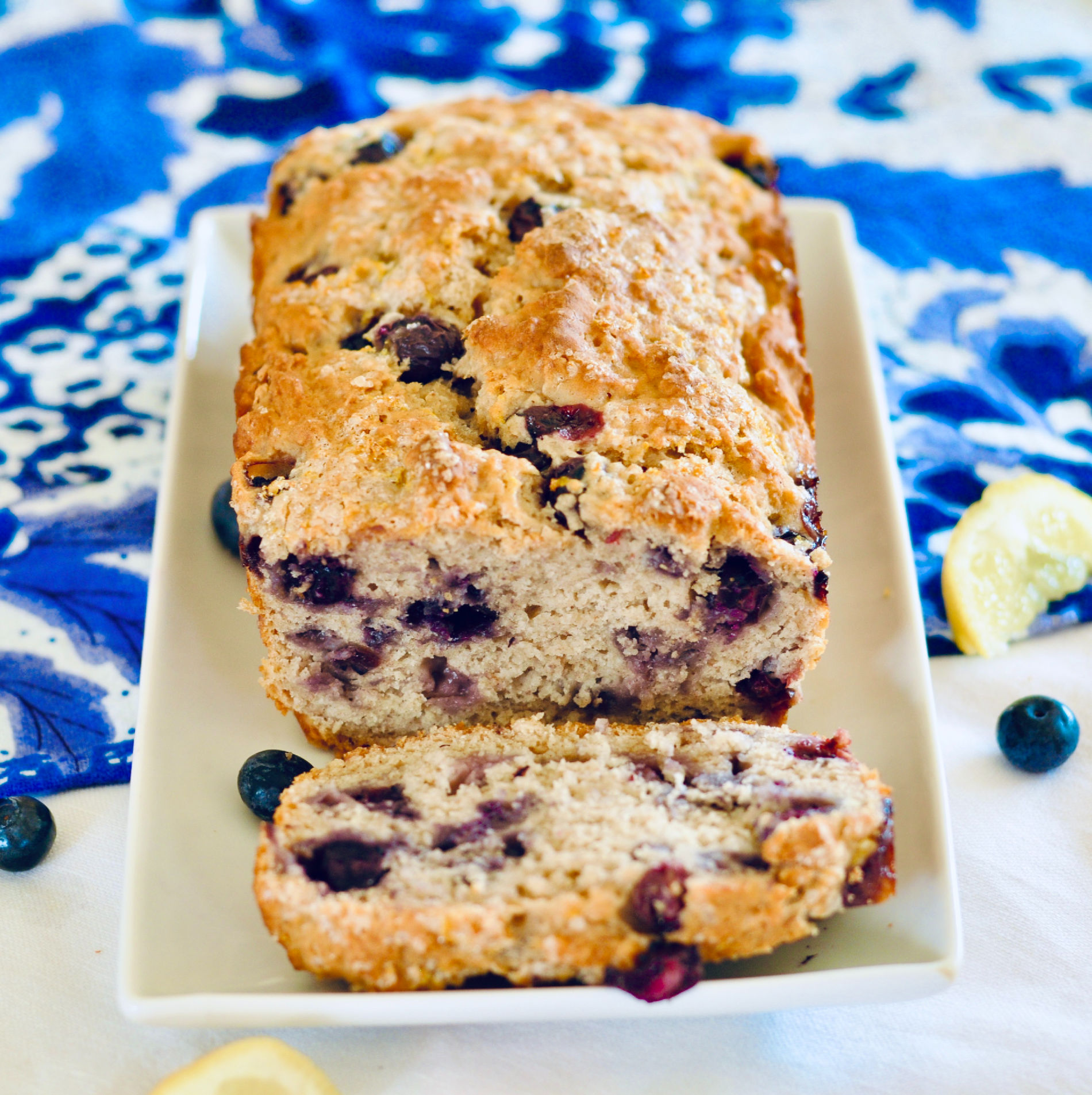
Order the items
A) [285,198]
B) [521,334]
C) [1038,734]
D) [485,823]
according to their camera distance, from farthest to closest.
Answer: [285,198] → [1038,734] → [521,334] → [485,823]

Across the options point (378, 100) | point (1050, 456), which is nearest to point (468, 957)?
point (1050, 456)

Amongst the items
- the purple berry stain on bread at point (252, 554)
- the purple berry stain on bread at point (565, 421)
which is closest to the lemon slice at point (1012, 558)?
the purple berry stain on bread at point (565, 421)

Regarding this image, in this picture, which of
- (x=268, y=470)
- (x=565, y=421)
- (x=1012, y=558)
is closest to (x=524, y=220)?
(x=565, y=421)

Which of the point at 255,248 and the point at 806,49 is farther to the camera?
the point at 806,49

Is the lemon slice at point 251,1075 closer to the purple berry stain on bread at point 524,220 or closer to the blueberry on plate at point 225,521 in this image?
the blueberry on plate at point 225,521

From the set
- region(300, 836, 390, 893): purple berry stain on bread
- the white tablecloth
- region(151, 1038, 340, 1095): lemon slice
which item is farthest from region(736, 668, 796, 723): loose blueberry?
region(151, 1038, 340, 1095): lemon slice

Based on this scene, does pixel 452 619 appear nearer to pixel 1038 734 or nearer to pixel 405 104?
pixel 1038 734

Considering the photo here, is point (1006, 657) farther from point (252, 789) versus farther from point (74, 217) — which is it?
point (74, 217)
